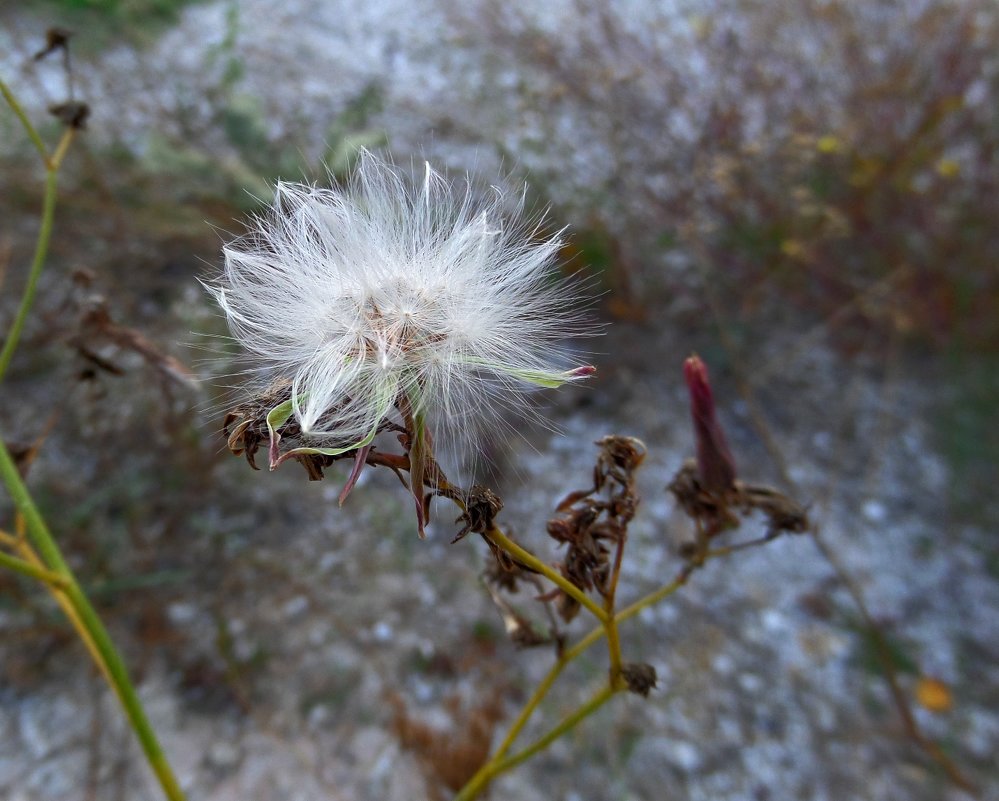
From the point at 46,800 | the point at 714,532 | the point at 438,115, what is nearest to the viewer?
the point at 714,532

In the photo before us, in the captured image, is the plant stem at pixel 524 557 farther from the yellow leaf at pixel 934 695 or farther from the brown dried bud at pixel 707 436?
the yellow leaf at pixel 934 695

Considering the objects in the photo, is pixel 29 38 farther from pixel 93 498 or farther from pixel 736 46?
pixel 736 46

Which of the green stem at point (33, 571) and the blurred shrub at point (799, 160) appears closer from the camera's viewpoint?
the green stem at point (33, 571)

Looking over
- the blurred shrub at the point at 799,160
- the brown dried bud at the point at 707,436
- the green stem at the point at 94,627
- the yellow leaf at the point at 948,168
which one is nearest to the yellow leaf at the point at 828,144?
the blurred shrub at the point at 799,160

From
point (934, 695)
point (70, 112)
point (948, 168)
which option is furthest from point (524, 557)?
point (948, 168)

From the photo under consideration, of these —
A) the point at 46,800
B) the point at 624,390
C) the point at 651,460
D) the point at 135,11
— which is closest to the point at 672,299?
the point at 624,390

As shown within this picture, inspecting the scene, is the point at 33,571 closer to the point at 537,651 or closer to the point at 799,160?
the point at 537,651

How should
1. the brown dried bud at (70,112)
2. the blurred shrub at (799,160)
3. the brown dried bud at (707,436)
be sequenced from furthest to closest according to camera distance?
the blurred shrub at (799,160)
the brown dried bud at (70,112)
the brown dried bud at (707,436)
